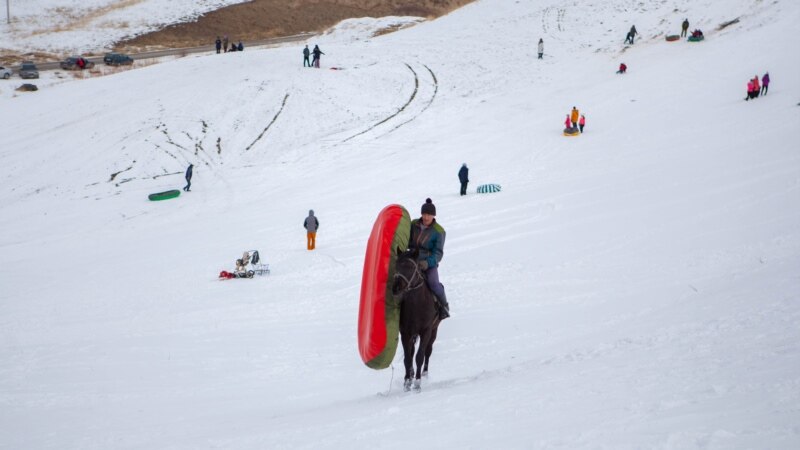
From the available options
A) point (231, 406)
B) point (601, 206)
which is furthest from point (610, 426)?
point (601, 206)

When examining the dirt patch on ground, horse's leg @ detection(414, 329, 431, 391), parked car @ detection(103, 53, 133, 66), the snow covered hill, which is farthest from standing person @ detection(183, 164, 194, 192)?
the dirt patch on ground

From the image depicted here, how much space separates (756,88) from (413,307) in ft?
82.6

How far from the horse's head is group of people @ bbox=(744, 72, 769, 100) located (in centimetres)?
2500

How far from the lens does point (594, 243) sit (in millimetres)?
14109

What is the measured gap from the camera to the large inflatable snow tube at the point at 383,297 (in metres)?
7.09

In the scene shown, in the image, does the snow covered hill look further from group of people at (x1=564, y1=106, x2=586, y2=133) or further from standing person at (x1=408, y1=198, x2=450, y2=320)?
standing person at (x1=408, y1=198, x2=450, y2=320)

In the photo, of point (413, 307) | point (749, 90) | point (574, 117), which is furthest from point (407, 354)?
point (749, 90)

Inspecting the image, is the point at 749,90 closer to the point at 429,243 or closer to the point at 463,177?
the point at 463,177

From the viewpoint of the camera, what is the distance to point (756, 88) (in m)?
25.8

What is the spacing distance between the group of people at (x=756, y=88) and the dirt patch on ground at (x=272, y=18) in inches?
2172

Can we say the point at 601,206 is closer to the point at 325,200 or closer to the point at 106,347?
the point at 325,200

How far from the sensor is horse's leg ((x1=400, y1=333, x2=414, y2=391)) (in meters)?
7.43

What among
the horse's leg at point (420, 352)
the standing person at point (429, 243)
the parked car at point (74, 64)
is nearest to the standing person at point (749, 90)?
the standing person at point (429, 243)

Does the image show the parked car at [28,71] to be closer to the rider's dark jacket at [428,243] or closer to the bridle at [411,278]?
the rider's dark jacket at [428,243]
